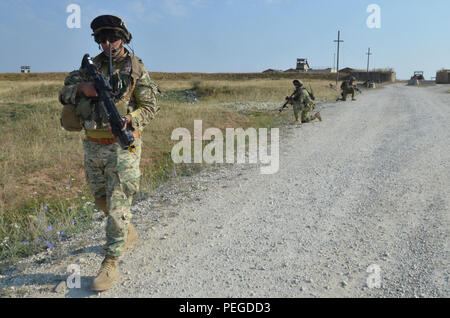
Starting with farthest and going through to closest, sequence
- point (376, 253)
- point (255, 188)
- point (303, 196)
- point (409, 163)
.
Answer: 1. point (409, 163)
2. point (255, 188)
3. point (303, 196)
4. point (376, 253)

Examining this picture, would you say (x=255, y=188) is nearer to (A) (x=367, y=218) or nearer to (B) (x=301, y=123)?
(A) (x=367, y=218)

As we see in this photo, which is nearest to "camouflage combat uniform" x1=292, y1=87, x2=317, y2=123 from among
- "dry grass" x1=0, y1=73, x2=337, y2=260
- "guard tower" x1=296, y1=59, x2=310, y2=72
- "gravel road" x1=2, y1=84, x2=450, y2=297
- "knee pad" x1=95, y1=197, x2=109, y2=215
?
"dry grass" x1=0, y1=73, x2=337, y2=260

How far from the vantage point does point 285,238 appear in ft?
12.4

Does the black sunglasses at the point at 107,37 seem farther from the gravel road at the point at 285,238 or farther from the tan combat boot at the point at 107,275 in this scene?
the gravel road at the point at 285,238

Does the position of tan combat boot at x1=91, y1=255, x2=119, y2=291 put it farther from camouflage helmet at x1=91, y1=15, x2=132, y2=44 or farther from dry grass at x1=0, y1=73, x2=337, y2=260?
camouflage helmet at x1=91, y1=15, x2=132, y2=44

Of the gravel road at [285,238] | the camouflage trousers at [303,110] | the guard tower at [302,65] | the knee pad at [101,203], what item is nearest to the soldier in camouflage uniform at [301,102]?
the camouflage trousers at [303,110]

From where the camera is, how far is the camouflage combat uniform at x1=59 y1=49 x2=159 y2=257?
3018 mm

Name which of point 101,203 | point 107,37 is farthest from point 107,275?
point 107,37

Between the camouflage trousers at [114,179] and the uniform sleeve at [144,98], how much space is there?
33cm

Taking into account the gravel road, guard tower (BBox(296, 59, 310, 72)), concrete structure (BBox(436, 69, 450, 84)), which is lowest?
the gravel road

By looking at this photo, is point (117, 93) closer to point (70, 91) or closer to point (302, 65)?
point (70, 91)
